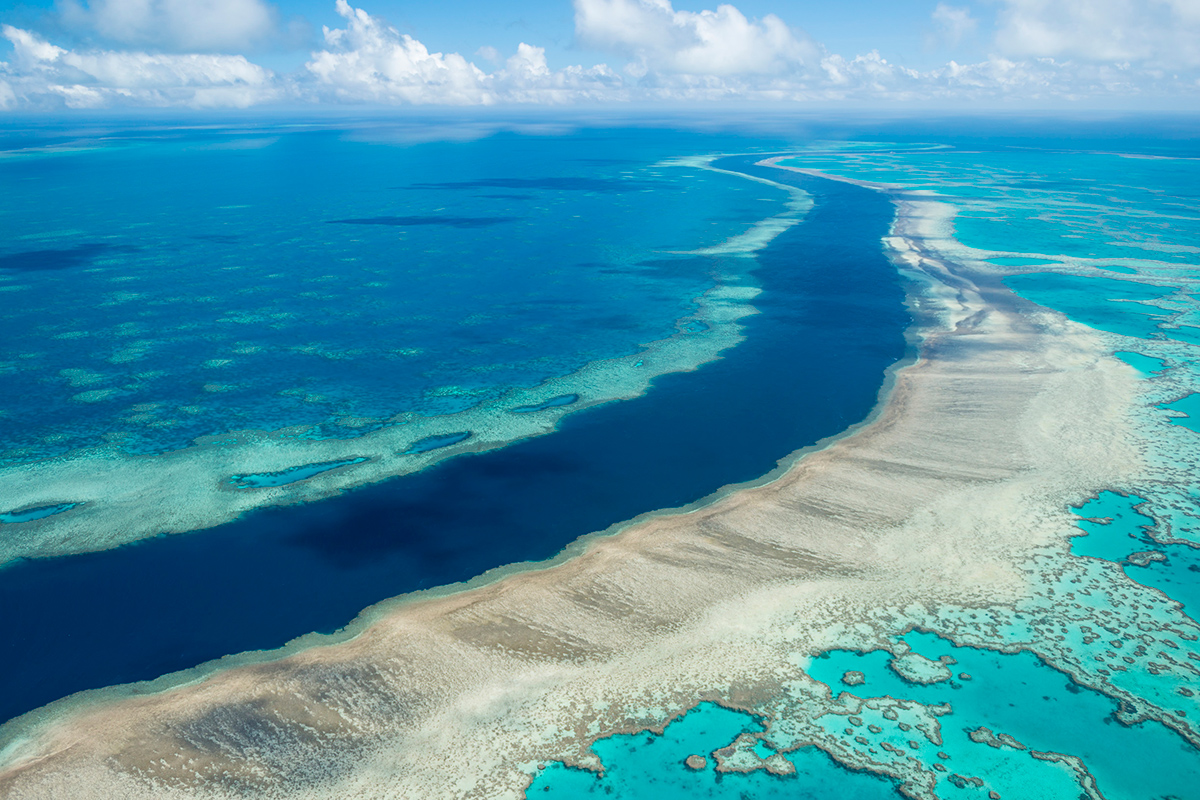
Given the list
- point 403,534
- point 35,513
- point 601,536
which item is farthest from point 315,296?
point 601,536

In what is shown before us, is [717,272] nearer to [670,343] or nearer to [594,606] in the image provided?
[670,343]

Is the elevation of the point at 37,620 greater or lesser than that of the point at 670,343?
lesser

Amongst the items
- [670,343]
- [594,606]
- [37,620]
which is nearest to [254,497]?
[37,620]

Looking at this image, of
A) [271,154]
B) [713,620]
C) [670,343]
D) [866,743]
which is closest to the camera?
[866,743]

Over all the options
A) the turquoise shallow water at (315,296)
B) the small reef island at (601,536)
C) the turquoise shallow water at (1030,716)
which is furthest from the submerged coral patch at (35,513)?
the turquoise shallow water at (1030,716)

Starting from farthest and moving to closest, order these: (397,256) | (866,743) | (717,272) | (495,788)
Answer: (397,256) < (717,272) < (866,743) < (495,788)

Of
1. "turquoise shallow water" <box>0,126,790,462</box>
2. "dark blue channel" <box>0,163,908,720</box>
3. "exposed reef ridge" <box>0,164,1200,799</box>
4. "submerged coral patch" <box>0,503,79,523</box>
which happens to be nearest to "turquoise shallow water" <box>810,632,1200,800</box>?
"exposed reef ridge" <box>0,164,1200,799</box>
